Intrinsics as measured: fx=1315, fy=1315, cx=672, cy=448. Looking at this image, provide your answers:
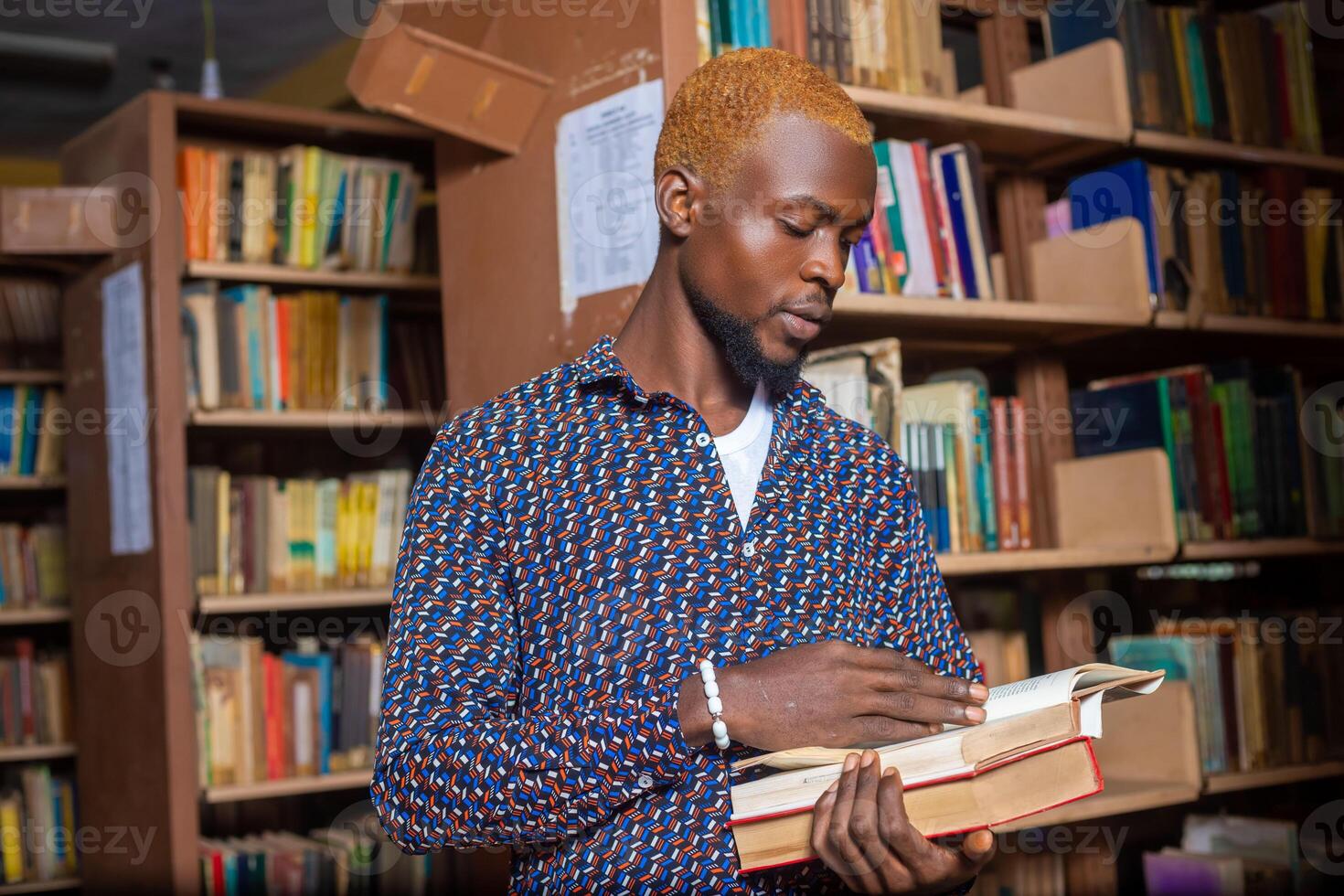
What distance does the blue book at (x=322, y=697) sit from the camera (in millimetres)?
3023

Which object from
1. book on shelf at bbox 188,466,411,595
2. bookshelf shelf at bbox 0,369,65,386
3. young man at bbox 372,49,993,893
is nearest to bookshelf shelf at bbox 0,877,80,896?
book on shelf at bbox 188,466,411,595

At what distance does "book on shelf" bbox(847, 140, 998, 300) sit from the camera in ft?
6.93

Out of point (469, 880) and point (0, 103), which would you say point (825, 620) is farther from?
point (0, 103)

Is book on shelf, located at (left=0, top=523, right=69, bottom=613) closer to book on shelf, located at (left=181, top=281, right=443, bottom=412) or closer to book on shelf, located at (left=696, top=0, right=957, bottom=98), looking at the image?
book on shelf, located at (left=181, top=281, right=443, bottom=412)

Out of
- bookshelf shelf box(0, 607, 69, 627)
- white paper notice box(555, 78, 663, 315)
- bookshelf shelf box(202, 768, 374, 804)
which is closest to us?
white paper notice box(555, 78, 663, 315)

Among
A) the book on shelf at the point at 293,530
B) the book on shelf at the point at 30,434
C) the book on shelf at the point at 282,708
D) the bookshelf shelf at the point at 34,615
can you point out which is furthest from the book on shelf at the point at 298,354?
the bookshelf shelf at the point at 34,615

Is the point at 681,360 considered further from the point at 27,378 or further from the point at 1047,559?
the point at 27,378

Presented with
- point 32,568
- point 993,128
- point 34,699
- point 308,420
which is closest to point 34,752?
point 34,699

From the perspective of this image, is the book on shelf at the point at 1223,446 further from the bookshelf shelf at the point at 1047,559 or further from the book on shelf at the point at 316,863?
the book on shelf at the point at 316,863

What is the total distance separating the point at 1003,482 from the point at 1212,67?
1063 millimetres

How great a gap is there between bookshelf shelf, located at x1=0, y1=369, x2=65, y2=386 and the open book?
3258mm

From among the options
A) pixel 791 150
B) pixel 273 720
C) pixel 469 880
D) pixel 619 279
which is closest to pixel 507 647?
pixel 791 150

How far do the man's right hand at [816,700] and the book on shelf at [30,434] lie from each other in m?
3.19

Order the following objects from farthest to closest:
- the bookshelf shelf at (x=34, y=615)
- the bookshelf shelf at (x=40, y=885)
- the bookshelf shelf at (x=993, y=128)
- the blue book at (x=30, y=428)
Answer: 1. the blue book at (x=30, y=428)
2. the bookshelf shelf at (x=34, y=615)
3. the bookshelf shelf at (x=40, y=885)
4. the bookshelf shelf at (x=993, y=128)
